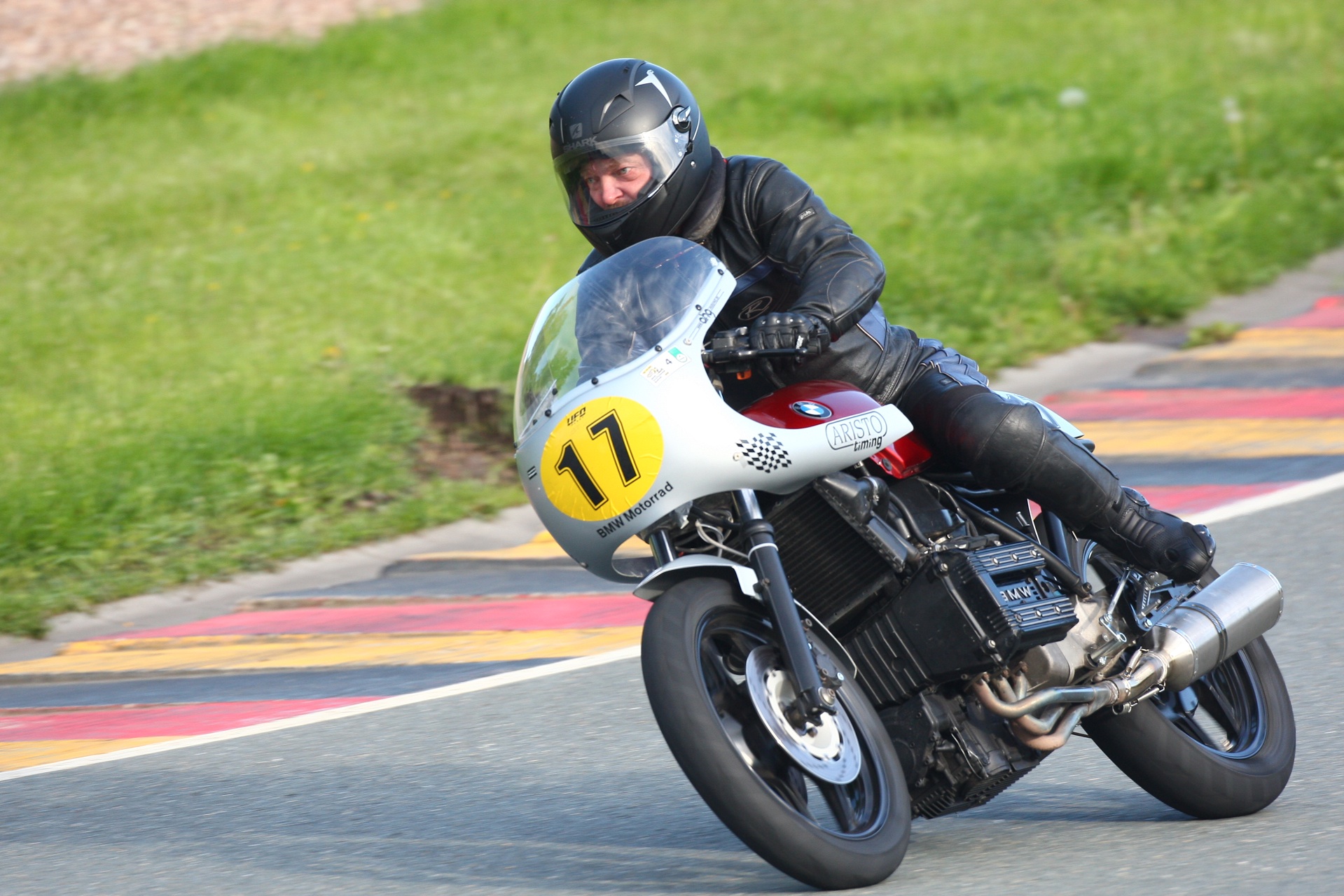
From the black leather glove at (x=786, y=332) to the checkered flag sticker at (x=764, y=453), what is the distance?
0.18 m

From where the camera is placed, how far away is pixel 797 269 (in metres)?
3.96

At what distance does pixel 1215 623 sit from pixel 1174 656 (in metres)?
0.16

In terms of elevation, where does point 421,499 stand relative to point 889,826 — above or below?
below

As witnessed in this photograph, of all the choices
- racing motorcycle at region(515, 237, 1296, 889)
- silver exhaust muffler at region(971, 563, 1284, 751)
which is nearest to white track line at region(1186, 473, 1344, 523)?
silver exhaust muffler at region(971, 563, 1284, 751)

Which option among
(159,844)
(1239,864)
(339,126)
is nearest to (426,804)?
(159,844)

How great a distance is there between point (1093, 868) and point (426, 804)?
1659 mm

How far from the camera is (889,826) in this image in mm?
3475

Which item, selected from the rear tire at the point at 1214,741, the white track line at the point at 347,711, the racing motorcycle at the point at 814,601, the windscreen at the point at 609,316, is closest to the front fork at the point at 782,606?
the racing motorcycle at the point at 814,601

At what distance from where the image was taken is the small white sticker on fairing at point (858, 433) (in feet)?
11.9

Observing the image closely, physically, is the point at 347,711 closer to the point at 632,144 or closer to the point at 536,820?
the point at 536,820

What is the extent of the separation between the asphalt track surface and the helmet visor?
55.9 inches

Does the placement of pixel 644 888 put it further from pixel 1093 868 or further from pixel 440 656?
pixel 440 656

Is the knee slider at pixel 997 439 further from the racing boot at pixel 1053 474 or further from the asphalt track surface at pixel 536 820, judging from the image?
the asphalt track surface at pixel 536 820

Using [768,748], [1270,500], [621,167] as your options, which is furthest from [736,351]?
[1270,500]
